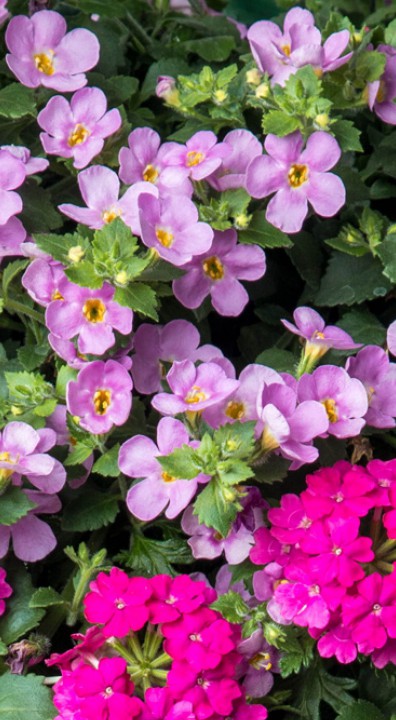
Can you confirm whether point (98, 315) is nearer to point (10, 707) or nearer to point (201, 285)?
point (201, 285)

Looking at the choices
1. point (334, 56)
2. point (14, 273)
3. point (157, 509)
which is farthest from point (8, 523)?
point (334, 56)

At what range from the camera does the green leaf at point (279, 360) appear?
1141 millimetres

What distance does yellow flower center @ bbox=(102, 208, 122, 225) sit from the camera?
3.65ft

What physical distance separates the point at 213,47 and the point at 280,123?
321 millimetres

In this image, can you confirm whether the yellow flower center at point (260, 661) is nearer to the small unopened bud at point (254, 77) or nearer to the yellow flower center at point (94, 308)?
the yellow flower center at point (94, 308)

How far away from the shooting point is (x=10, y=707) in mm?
1010

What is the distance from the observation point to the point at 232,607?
1.03 m

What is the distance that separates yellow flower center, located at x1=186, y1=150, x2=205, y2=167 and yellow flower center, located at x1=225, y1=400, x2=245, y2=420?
0.27 m

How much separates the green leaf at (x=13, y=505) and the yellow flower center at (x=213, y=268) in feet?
1.02

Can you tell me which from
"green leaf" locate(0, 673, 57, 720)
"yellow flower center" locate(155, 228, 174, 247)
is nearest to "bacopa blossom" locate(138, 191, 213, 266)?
"yellow flower center" locate(155, 228, 174, 247)

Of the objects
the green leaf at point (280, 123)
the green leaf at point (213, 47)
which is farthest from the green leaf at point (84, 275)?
the green leaf at point (213, 47)

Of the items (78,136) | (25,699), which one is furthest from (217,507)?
(78,136)

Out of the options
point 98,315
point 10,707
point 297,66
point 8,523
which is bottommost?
point 10,707

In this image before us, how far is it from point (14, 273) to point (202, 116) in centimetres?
29
